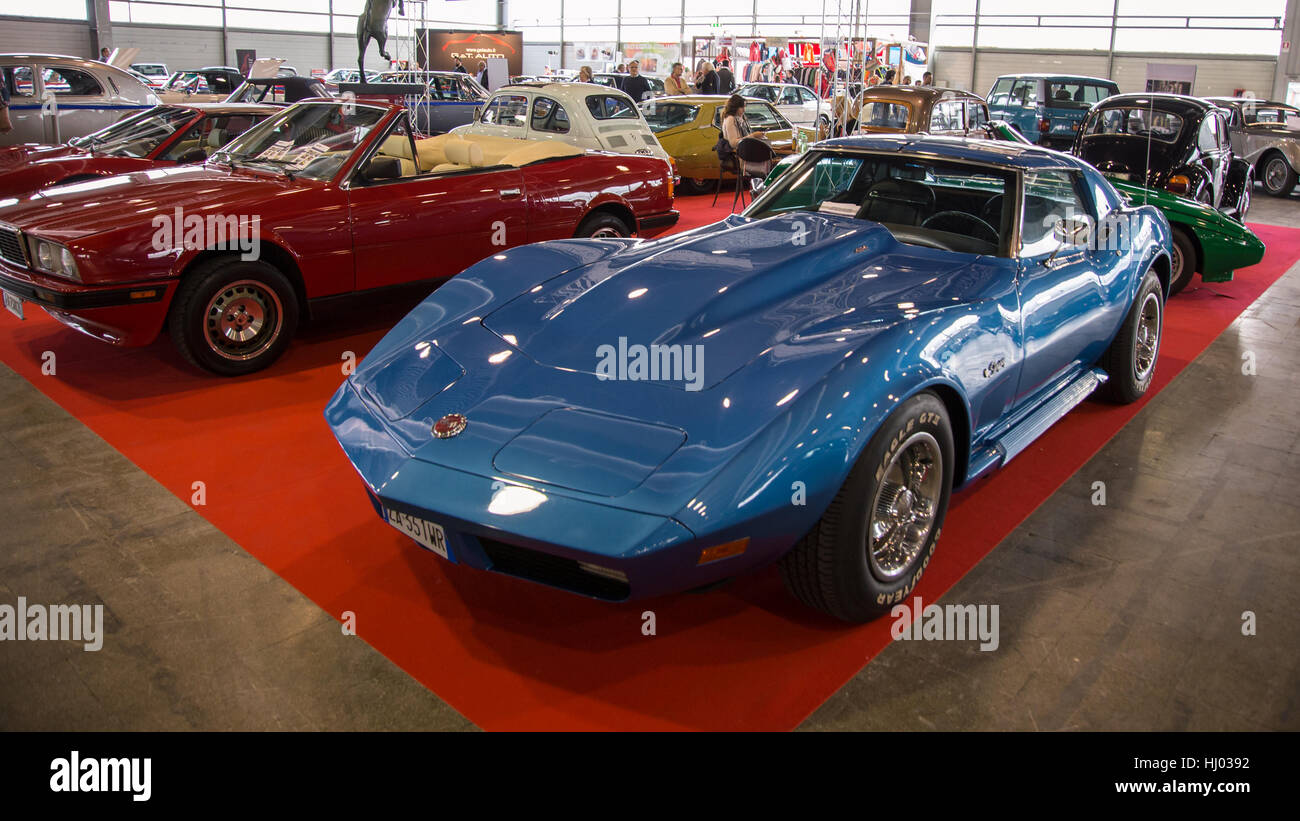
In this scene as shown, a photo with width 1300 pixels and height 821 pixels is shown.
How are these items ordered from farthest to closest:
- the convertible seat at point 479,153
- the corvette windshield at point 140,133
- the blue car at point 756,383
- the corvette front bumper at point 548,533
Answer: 1. the corvette windshield at point 140,133
2. the convertible seat at point 479,153
3. the blue car at point 756,383
4. the corvette front bumper at point 548,533

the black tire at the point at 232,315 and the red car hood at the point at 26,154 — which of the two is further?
the red car hood at the point at 26,154

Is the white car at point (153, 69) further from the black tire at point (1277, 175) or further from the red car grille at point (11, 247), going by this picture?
the black tire at point (1277, 175)

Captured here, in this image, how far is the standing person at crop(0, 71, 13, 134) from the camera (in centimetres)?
907

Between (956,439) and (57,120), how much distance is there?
11.2 meters

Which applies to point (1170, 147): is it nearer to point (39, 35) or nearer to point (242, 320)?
point (242, 320)

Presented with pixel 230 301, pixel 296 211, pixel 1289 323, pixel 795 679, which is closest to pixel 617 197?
pixel 296 211

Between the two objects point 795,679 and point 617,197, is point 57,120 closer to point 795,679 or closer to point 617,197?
point 617,197

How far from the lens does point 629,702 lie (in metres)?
2.49

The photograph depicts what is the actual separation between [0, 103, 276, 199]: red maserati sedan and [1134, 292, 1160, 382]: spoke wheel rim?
6475 mm

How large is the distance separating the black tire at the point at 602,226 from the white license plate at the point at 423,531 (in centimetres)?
407

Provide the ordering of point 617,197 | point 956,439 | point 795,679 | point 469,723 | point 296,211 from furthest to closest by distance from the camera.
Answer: point 617,197, point 296,211, point 956,439, point 795,679, point 469,723

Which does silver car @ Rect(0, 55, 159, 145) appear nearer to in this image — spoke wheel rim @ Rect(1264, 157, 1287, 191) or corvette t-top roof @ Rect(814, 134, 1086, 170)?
corvette t-top roof @ Rect(814, 134, 1086, 170)

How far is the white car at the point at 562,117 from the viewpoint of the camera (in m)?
9.23

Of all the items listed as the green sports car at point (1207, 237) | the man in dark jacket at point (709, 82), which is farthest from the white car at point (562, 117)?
the man in dark jacket at point (709, 82)
